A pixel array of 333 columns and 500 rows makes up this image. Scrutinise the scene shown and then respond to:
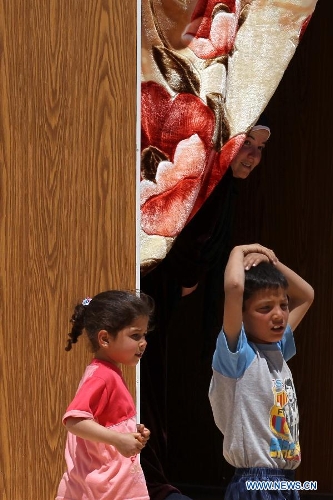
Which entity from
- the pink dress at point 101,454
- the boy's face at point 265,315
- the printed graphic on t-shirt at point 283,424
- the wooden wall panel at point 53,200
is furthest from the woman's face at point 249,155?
the pink dress at point 101,454

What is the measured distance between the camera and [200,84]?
3.57 m

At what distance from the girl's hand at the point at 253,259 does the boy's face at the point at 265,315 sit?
7cm

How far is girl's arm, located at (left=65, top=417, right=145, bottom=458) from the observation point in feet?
8.30

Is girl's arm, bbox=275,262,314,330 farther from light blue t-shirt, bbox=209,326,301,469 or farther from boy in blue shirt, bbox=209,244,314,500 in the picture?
light blue t-shirt, bbox=209,326,301,469

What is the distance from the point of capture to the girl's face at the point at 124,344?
2719mm

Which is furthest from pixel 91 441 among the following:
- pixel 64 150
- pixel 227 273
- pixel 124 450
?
pixel 64 150

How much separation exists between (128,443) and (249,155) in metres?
1.56

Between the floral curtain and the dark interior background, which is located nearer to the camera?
the floral curtain

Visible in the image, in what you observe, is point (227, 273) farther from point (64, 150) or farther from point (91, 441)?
point (64, 150)

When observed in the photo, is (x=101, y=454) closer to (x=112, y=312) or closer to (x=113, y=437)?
(x=113, y=437)

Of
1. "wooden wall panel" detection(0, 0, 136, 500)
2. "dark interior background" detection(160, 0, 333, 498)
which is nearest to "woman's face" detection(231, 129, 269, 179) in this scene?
"wooden wall panel" detection(0, 0, 136, 500)

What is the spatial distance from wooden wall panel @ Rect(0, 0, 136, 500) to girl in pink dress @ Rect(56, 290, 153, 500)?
17.3 inches

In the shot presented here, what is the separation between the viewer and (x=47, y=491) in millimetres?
3207

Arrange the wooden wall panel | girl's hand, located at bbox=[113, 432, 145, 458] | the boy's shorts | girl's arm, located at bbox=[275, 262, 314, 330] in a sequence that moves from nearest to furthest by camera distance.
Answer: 1. girl's hand, located at bbox=[113, 432, 145, 458]
2. the boy's shorts
3. girl's arm, located at bbox=[275, 262, 314, 330]
4. the wooden wall panel
